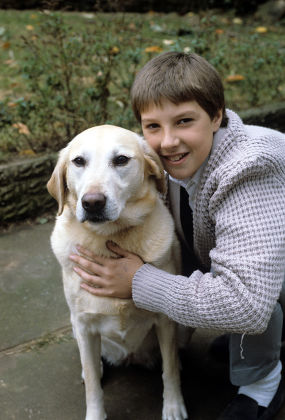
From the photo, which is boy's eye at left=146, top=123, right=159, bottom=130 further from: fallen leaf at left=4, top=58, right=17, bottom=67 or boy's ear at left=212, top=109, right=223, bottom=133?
fallen leaf at left=4, top=58, right=17, bottom=67

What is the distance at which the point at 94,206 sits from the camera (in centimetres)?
171

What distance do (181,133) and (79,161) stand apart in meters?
0.45

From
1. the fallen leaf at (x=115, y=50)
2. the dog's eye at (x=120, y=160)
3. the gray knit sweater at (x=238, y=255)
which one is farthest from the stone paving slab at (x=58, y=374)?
the fallen leaf at (x=115, y=50)

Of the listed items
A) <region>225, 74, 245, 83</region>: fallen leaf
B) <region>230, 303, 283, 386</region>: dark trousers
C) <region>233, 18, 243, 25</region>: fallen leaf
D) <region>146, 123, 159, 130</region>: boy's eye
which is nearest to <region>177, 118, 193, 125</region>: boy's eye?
<region>146, 123, 159, 130</region>: boy's eye

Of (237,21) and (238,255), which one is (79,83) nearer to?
(238,255)

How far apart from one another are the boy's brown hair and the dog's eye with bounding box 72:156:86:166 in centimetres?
39

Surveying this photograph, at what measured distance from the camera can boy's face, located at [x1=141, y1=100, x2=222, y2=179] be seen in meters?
1.91

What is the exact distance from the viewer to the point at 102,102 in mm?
3766

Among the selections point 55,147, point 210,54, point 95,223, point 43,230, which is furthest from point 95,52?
point 95,223

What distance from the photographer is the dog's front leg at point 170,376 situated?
2.04 m

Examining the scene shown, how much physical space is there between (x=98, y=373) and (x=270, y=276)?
0.94 metres

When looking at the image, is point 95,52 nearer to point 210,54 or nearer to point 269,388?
point 210,54

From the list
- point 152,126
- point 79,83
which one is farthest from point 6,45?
point 152,126

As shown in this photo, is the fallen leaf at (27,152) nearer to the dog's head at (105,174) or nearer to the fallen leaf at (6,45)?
the dog's head at (105,174)
